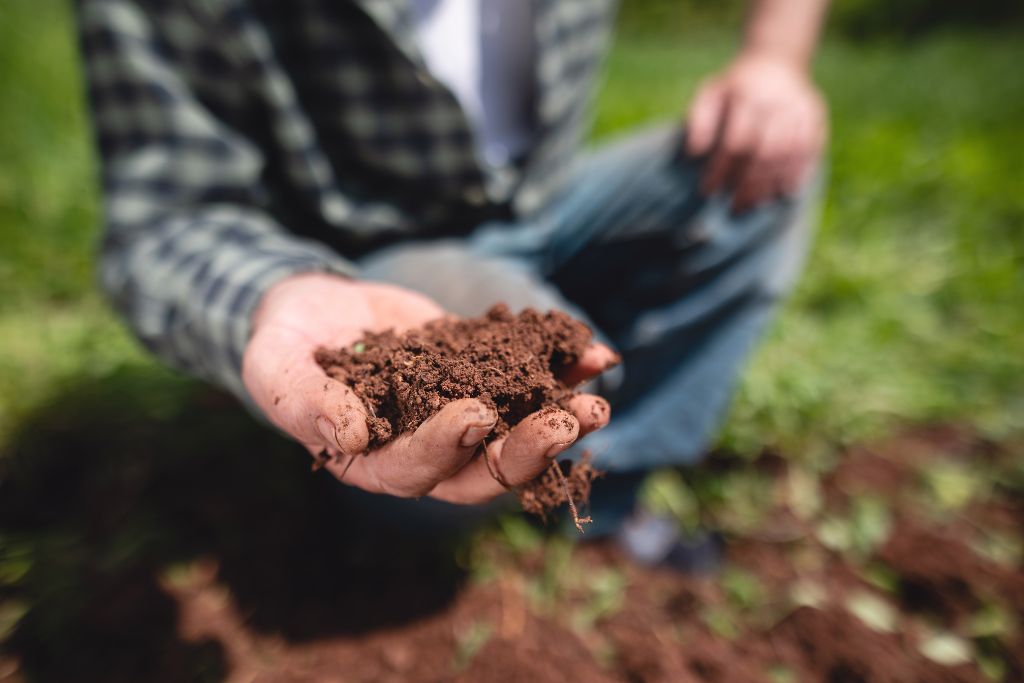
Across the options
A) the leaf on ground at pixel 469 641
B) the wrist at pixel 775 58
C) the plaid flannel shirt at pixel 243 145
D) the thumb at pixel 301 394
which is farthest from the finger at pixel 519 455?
the wrist at pixel 775 58

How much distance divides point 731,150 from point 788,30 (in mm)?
483

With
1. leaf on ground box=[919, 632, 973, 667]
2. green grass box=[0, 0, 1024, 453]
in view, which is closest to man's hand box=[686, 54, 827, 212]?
green grass box=[0, 0, 1024, 453]

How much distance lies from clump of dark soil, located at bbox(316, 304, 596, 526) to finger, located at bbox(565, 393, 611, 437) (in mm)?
34

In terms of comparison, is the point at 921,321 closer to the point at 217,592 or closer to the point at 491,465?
the point at 491,465

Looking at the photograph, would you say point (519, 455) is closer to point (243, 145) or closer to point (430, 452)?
point (430, 452)

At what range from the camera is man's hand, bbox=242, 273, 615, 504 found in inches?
32.8

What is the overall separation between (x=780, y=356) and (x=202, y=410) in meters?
2.04

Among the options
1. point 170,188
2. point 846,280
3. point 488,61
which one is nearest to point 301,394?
point 170,188

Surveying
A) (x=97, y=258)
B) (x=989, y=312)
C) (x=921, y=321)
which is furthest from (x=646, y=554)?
(x=989, y=312)

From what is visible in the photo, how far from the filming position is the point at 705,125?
170cm

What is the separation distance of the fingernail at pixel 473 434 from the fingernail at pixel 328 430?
0.61 feet

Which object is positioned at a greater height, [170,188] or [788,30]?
[788,30]

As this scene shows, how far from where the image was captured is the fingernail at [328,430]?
0.86 meters

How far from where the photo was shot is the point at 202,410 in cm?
189
